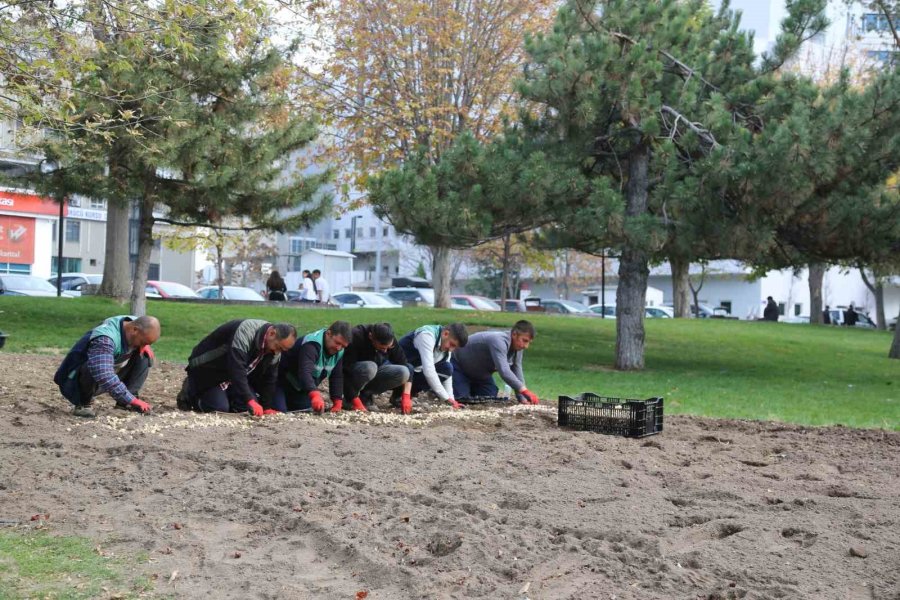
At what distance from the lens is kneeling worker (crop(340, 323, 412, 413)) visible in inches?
374

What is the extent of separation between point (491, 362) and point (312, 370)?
232 centimetres

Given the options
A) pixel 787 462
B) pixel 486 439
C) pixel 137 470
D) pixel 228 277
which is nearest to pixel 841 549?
pixel 787 462

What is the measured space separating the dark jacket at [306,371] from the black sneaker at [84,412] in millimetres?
1801

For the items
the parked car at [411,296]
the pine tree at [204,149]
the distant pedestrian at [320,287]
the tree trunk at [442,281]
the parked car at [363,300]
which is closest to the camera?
the pine tree at [204,149]

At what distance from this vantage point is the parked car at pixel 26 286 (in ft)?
95.0

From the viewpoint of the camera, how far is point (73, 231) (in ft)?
177

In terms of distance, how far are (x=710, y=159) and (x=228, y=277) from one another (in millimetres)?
54818

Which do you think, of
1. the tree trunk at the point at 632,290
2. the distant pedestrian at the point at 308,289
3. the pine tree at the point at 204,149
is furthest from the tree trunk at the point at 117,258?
the tree trunk at the point at 632,290

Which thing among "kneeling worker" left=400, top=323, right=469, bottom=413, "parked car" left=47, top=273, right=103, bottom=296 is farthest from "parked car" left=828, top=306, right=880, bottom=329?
"kneeling worker" left=400, top=323, right=469, bottom=413

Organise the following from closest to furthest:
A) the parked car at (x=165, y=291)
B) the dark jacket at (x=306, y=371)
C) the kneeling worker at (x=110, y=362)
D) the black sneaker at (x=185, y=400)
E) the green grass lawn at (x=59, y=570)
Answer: the green grass lawn at (x=59, y=570) → the kneeling worker at (x=110, y=362) → the dark jacket at (x=306, y=371) → the black sneaker at (x=185, y=400) → the parked car at (x=165, y=291)

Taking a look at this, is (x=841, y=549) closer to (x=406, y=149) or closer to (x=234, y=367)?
(x=234, y=367)

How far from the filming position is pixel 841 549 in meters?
4.96

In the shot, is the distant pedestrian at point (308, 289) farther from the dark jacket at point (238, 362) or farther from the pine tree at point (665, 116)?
the dark jacket at point (238, 362)

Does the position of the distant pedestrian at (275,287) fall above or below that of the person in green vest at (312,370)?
above
